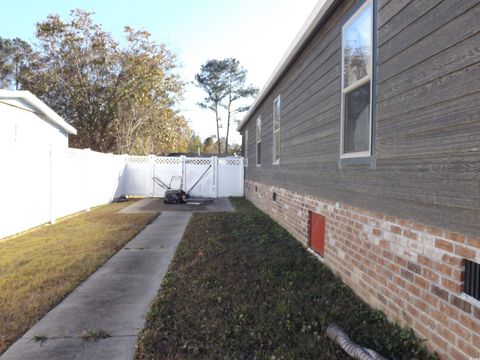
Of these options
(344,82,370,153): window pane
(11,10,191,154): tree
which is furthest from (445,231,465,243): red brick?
(11,10,191,154): tree

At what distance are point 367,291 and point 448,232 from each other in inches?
53.9

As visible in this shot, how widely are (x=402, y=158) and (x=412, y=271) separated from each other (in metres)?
0.87

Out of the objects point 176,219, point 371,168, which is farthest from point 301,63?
point 176,219

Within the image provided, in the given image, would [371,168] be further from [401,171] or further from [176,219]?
[176,219]

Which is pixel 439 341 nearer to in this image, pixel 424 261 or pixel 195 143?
pixel 424 261

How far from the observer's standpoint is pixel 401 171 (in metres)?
2.80

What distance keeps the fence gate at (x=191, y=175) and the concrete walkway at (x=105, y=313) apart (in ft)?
36.9

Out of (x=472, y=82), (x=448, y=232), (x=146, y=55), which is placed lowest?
(x=448, y=232)

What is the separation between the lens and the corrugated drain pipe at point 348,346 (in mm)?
2336

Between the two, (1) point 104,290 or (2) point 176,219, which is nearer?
(1) point 104,290

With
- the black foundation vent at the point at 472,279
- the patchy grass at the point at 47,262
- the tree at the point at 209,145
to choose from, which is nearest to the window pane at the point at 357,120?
the black foundation vent at the point at 472,279

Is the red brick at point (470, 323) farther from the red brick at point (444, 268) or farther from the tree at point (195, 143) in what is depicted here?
the tree at point (195, 143)

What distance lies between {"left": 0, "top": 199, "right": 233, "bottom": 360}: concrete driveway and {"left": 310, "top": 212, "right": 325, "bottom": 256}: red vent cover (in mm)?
2208

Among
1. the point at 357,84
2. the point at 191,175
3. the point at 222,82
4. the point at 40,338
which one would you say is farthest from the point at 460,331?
the point at 222,82
